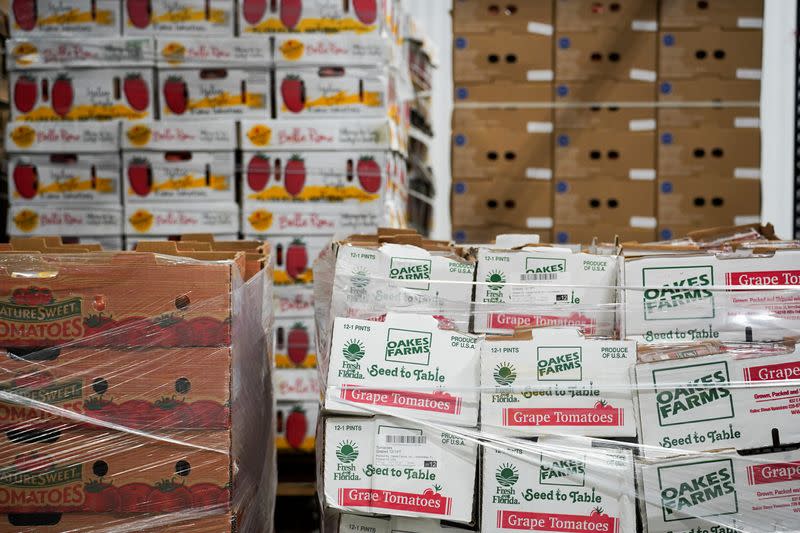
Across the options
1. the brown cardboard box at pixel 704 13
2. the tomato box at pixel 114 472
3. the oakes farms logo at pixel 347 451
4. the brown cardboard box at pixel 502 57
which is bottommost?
the tomato box at pixel 114 472

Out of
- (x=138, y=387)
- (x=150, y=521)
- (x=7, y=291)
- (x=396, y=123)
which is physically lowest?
(x=150, y=521)

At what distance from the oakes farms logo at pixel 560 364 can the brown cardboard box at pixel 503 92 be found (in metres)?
3.05

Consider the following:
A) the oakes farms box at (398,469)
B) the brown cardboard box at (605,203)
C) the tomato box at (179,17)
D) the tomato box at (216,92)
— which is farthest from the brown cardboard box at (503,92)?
the oakes farms box at (398,469)

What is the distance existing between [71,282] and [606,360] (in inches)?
63.9

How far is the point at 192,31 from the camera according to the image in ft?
15.8

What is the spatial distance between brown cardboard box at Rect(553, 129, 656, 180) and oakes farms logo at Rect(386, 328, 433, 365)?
2.94m

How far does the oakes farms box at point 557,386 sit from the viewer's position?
257cm

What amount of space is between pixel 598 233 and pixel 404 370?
296cm

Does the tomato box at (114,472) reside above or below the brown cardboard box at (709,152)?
below

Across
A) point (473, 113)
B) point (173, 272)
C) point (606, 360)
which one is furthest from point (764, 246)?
point (473, 113)

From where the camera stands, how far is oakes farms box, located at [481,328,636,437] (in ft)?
8.45

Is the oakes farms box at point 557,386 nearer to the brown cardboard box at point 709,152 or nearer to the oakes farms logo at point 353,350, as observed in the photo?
the oakes farms logo at point 353,350

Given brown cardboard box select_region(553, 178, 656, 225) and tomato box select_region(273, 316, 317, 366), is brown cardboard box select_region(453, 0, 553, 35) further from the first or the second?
tomato box select_region(273, 316, 317, 366)

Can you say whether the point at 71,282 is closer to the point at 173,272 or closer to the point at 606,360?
the point at 173,272
